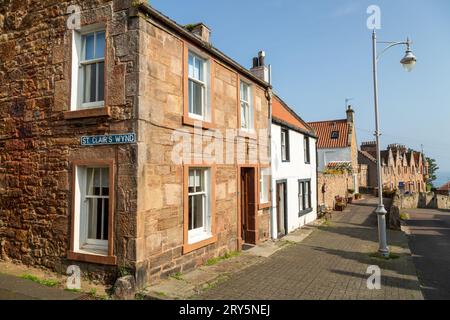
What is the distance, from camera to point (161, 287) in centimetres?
661

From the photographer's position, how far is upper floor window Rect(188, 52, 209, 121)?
8531mm

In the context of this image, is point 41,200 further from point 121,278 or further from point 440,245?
point 440,245

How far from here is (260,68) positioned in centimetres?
1349

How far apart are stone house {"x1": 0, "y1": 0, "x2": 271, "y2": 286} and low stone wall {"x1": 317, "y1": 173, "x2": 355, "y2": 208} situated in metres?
14.5

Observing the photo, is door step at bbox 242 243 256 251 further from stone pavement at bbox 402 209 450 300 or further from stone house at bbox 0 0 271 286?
stone pavement at bbox 402 209 450 300

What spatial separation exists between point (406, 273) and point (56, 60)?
10.8 meters

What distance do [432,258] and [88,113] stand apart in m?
12.8

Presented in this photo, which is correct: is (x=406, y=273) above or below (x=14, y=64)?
below

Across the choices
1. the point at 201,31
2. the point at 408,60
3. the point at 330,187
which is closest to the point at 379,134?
the point at 408,60

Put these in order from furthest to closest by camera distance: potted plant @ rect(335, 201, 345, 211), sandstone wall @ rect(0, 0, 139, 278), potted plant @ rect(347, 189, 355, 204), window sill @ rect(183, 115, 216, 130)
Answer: potted plant @ rect(347, 189, 355, 204) → potted plant @ rect(335, 201, 345, 211) → window sill @ rect(183, 115, 216, 130) → sandstone wall @ rect(0, 0, 139, 278)

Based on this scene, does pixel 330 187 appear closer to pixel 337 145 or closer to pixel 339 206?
pixel 339 206

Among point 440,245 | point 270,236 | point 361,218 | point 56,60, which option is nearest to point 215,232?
point 270,236

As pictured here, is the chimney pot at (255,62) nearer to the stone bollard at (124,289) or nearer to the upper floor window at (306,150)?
the upper floor window at (306,150)

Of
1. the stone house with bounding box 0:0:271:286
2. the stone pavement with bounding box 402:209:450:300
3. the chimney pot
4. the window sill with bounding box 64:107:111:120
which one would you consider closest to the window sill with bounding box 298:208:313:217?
the stone pavement with bounding box 402:209:450:300
